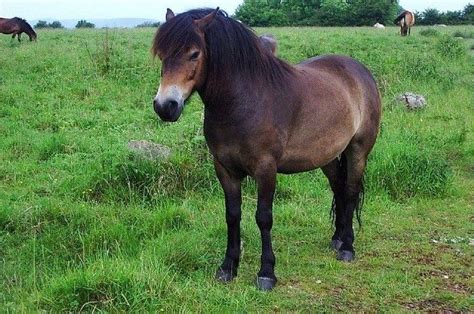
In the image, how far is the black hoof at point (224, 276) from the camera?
171 inches

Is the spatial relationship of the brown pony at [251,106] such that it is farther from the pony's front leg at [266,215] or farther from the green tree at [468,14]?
the green tree at [468,14]

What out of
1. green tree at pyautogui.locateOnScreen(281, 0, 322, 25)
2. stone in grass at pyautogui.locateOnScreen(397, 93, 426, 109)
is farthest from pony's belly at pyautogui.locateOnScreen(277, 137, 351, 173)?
green tree at pyautogui.locateOnScreen(281, 0, 322, 25)

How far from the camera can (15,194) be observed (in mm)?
5988

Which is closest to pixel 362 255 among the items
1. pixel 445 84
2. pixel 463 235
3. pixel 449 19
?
pixel 463 235

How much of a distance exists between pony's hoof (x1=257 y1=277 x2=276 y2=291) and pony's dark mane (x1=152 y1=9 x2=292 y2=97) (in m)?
1.38

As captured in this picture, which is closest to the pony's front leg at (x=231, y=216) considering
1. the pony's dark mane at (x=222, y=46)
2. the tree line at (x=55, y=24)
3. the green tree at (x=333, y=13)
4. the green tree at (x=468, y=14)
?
the pony's dark mane at (x=222, y=46)

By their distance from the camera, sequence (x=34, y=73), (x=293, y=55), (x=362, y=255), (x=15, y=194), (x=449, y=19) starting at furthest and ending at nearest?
(x=449, y=19) < (x=293, y=55) < (x=34, y=73) < (x=15, y=194) < (x=362, y=255)

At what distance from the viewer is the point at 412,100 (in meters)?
10.4

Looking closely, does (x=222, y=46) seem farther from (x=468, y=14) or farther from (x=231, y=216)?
(x=468, y=14)

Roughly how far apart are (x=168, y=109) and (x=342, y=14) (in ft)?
149

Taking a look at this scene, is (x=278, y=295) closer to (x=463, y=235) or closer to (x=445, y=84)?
(x=463, y=235)

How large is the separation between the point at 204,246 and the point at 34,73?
8.39m

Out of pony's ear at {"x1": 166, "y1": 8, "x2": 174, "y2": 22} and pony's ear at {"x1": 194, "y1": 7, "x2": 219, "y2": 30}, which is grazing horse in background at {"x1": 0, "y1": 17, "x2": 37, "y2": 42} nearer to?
pony's ear at {"x1": 166, "y1": 8, "x2": 174, "y2": 22}

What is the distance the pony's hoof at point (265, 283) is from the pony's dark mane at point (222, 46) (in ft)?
4.52
